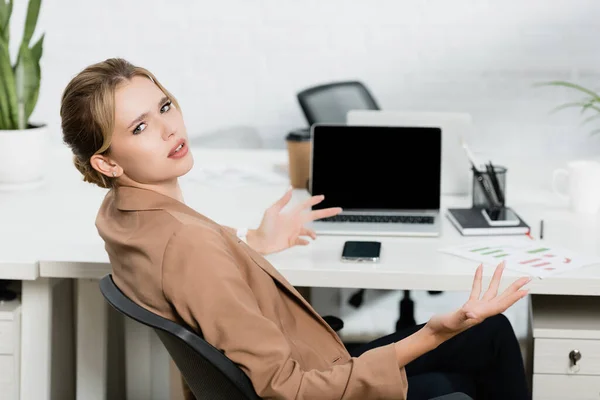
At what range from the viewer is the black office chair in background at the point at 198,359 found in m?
1.26

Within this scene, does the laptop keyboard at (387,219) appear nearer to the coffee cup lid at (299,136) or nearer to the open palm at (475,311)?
the coffee cup lid at (299,136)

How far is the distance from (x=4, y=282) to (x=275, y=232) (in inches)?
25.2

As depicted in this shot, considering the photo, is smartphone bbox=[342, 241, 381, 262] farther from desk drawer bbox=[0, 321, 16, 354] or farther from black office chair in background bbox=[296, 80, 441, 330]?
black office chair in background bbox=[296, 80, 441, 330]

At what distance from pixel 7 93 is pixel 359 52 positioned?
2374 millimetres

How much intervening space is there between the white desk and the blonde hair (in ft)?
1.74

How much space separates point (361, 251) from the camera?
1.96 metres

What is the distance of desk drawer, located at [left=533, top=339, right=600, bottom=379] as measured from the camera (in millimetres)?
1827

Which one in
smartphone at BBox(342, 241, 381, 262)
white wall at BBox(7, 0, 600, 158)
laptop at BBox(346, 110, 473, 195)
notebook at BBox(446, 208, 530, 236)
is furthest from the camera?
white wall at BBox(7, 0, 600, 158)

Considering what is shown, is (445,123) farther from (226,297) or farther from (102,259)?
(226,297)

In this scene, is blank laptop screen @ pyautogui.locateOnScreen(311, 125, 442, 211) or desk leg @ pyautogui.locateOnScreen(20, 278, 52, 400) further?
blank laptop screen @ pyautogui.locateOnScreen(311, 125, 442, 211)

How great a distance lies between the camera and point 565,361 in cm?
183

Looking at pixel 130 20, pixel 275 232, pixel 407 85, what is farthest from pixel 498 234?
pixel 130 20

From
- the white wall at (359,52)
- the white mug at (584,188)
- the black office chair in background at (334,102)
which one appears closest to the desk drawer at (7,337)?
the white mug at (584,188)

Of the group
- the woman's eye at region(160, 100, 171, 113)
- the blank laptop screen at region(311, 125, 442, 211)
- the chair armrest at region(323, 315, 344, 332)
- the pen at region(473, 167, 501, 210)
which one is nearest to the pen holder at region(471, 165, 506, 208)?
the pen at region(473, 167, 501, 210)
